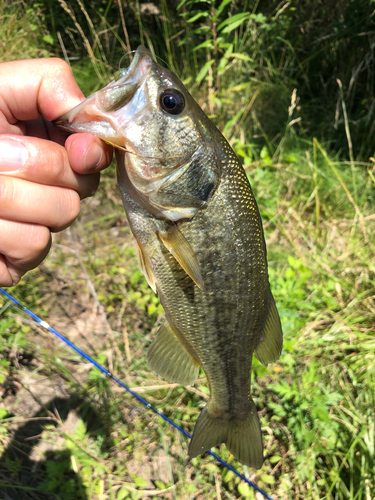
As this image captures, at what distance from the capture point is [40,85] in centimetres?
126

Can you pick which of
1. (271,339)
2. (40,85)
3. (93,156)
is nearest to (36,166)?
(93,156)

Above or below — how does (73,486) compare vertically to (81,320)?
below

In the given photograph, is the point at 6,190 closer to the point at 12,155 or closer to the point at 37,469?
the point at 12,155

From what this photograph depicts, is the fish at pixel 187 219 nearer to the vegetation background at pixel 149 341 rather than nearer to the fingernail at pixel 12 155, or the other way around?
the fingernail at pixel 12 155

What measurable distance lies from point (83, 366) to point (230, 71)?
147 inches

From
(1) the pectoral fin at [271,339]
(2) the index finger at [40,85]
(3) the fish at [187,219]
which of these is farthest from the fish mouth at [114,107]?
(1) the pectoral fin at [271,339]

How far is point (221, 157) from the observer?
4.13 ft

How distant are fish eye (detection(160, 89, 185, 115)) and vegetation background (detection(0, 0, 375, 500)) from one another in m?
1.72

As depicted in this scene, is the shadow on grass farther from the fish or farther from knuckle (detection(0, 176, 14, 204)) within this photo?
knuckle (detection(0, 176, 14, 204))

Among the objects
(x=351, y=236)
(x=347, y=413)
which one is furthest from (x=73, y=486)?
(x=351, y=236)

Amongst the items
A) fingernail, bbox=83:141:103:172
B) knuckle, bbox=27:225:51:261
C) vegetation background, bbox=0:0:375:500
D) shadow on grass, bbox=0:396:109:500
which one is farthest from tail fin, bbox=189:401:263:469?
fingernail, bbox=83:141:103:172

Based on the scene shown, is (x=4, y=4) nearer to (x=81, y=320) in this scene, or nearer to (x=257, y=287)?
(x=81, y=320)

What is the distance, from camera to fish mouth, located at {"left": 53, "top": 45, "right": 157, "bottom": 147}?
104 cm

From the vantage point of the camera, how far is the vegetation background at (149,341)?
209 cm
